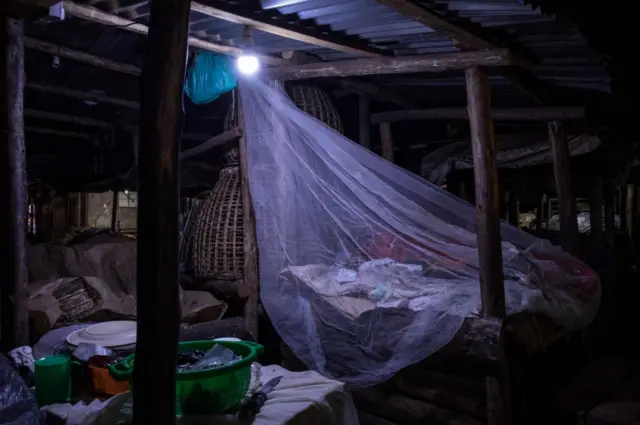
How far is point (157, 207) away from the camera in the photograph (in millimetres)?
1783

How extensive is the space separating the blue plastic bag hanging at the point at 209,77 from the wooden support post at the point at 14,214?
1586mm

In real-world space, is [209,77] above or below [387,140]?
above

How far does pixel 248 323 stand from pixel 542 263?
2.56 m

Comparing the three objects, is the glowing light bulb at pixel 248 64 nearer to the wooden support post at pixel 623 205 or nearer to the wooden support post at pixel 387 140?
the wooden support post at pixel 387 140

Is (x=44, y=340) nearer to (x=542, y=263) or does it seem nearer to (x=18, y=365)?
(x=18, y=365)

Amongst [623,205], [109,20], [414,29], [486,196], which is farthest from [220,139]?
[623,205]

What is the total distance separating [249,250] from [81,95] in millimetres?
2988

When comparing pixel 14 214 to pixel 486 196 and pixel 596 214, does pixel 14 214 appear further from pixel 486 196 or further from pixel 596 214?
pixel 596 214

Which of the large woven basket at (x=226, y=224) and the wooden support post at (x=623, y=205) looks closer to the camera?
the large woven basket at (x=226, y=224)

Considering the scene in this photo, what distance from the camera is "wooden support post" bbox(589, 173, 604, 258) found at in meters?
7.52

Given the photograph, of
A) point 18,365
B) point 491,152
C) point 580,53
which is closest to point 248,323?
point 18,365

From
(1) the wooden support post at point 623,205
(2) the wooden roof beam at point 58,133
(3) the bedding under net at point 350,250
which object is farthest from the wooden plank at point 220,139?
(1) the wooden support post at point 623,205

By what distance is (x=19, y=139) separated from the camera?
2.95m

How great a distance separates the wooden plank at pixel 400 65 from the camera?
3.56m
